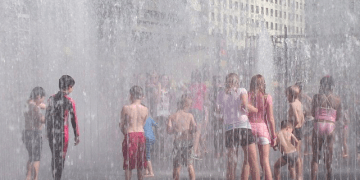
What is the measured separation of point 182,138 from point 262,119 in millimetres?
1051

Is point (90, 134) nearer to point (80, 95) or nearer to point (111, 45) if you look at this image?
point (80, 95)

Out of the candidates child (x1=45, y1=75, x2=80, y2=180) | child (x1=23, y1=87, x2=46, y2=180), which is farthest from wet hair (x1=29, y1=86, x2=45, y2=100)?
child (x1=45, y1=75, x2=80, y2=180)

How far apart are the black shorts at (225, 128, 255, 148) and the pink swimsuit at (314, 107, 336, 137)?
3.63 feet

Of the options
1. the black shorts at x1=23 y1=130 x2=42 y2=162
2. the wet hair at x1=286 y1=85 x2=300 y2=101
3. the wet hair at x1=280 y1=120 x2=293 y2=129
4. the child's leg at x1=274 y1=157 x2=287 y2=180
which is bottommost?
the child's leg at x1=274 y1=157 x2=287 y2=180

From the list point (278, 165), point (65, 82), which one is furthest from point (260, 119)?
point (65, 82)

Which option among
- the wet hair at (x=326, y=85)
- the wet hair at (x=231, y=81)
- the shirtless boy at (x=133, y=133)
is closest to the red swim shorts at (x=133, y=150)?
the shirtless boy at (x=133, y=133)

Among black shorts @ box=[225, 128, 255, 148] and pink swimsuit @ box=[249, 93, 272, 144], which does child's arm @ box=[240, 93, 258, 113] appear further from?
black shorts @ box=[225, 128, 255, 148]

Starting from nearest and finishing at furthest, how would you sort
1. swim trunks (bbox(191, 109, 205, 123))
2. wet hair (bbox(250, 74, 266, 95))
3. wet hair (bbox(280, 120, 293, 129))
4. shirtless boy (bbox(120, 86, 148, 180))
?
wet hair (bbox(250, 74, 266, 95))
shirtless boy (bbox(120, 86, 148, 180))
wet hair (bbox(280, 120, 293, 129))
swim trunks (bbox(191, 109, 205, 123))

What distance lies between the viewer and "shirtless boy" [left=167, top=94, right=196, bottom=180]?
20.1ft

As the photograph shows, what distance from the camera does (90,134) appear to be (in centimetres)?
1199

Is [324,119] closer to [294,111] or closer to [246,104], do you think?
[294,111]

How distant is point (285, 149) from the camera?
5.88m

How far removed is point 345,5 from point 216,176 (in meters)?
27.0

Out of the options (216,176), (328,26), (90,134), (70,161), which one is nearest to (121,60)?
(90,134)
